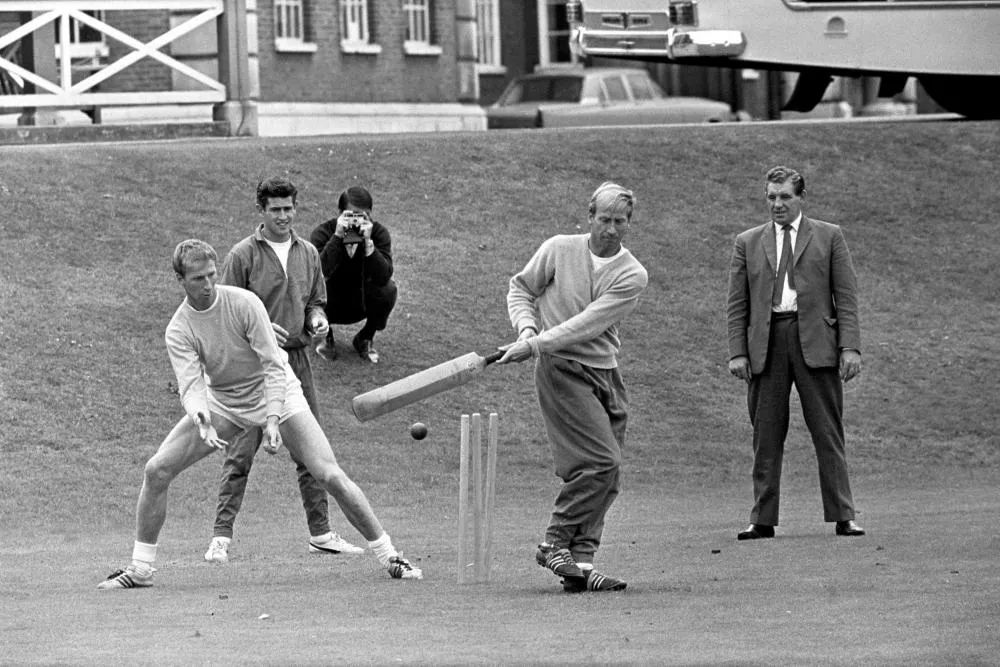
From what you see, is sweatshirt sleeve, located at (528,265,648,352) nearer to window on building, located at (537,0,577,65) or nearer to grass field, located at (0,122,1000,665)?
grass field, located at (0,122,1000,665)

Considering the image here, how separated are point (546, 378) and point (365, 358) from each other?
299 inches

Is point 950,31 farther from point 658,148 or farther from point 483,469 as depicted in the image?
point 483,469

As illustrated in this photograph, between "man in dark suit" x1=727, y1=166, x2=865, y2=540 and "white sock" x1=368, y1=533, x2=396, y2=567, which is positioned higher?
"man in dark suit" x1=727, y1=166, x2=865, y2=540

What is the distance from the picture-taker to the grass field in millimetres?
8602

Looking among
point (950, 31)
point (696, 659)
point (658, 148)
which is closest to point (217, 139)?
point (658, 148)

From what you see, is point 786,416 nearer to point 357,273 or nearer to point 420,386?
point 420,386

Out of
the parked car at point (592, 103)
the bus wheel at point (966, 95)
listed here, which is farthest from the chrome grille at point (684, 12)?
the parked car at point (592, 103)

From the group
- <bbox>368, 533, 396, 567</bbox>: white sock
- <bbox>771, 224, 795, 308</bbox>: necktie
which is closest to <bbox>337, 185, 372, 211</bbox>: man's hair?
<bbox>771, 224, 795, 308</bbox>: necktie

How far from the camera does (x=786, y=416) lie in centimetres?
1220

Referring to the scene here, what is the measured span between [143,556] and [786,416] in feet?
12.8

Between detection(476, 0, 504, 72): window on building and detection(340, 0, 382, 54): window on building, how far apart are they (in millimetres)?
8978

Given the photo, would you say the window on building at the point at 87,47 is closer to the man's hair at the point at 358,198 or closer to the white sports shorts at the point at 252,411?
the man's hair at the point at 358,198

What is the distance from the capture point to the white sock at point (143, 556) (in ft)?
33.6

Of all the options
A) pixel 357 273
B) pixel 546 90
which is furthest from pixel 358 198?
pixel 546 90
